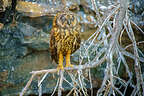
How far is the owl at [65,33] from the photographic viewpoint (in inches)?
119

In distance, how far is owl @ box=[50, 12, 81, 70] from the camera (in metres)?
3.02

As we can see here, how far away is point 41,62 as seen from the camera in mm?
5473

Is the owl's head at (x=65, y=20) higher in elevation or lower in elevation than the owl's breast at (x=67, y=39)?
higher

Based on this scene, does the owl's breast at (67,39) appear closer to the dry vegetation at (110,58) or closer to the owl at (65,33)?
the owl at (65,33)

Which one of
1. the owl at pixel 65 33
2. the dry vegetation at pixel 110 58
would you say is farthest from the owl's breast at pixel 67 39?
the dry vegetation at pixel 110 58

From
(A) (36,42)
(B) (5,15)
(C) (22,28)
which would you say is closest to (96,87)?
(A) (36,42)

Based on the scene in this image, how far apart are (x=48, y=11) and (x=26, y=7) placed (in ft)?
1.54

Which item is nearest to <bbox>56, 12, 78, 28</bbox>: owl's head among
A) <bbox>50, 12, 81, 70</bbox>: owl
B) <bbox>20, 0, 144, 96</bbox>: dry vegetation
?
<bbox>50, 12, 81, 70</bbox>: owl

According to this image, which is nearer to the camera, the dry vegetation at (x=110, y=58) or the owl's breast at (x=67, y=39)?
the dry vegetation at (x=110, y=58)

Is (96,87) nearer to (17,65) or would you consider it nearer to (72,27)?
(17,65)

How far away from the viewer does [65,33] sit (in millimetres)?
→ 3043

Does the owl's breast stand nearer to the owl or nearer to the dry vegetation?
the owl

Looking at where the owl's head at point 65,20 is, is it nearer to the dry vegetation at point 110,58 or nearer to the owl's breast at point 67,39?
the owl's breast at point 67,39

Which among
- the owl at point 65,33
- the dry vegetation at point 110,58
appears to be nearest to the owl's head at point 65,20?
the owl at point 65,33
